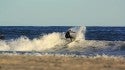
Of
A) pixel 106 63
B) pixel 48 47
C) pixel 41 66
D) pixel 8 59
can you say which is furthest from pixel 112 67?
pixel 48 47

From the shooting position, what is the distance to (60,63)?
15.8 metres

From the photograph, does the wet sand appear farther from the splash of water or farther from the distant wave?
the splash of water

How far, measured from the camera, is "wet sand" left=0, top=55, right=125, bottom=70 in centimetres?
1450

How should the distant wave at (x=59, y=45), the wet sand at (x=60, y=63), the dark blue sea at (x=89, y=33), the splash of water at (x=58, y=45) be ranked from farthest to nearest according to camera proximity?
the dark blue sea at (x=89, y=33) → the splash of water at (x=58, y=45) → the distant wave at (x=59, y=45) → the wet sand at (x=60, y=63)

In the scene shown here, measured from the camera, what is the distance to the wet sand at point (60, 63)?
47.6 ft

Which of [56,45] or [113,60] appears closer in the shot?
[113,60]

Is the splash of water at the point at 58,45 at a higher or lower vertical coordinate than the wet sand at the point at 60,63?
lower

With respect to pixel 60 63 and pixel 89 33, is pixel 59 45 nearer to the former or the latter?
pixel 60 63

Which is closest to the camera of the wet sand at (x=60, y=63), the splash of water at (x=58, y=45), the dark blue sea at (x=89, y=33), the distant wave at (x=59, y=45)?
the wet sand at (x=60, y=63)

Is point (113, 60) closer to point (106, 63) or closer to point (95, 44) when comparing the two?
point (106, 63)

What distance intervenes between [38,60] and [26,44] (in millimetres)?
13365

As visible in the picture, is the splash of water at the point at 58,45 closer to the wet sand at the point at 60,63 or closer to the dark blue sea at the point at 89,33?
the wet sand at the point at 60,63

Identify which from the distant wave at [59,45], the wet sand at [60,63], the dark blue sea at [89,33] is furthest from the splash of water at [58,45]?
the dark blue sea at [89,33]

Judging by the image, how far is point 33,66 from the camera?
48.5ft
